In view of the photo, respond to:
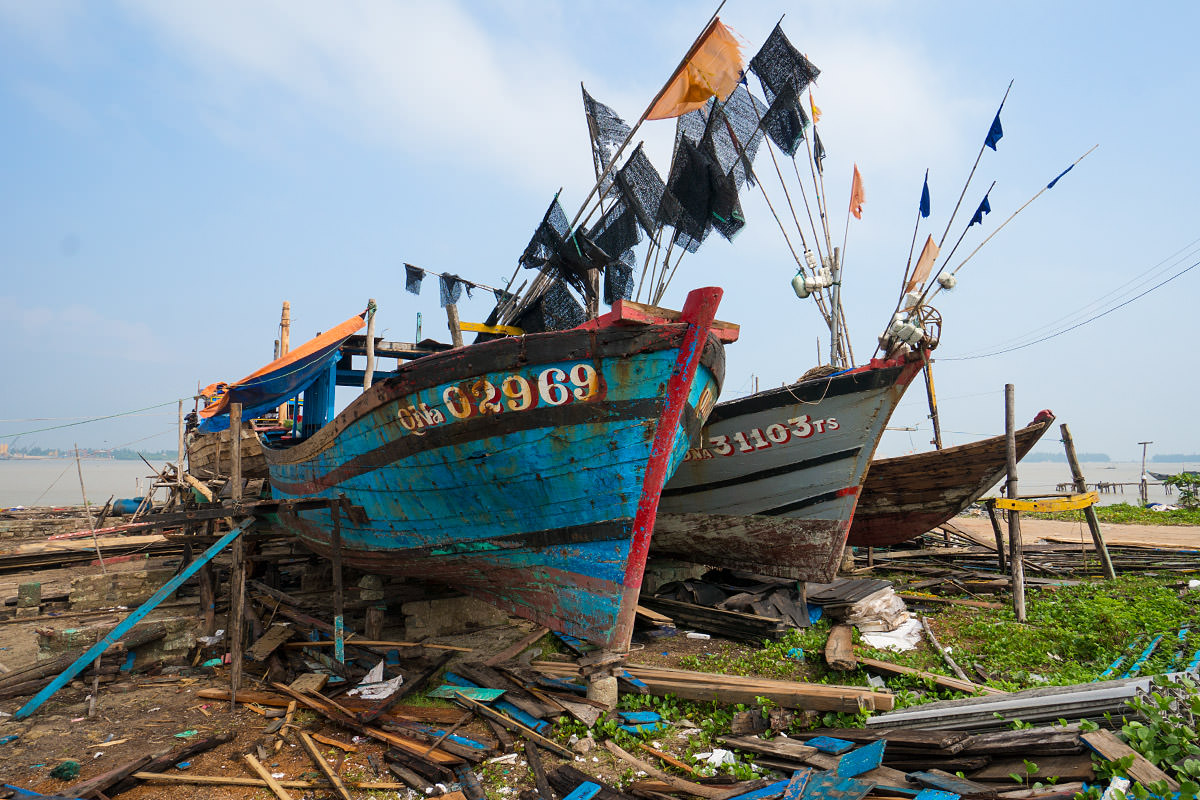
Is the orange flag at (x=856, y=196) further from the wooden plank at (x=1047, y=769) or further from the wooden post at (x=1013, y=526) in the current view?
the wooden plank at (x=1047, y=769)

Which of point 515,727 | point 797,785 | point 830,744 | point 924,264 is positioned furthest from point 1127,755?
point 924,264

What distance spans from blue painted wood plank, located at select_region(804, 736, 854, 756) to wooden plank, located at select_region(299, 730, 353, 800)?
3.07 meters

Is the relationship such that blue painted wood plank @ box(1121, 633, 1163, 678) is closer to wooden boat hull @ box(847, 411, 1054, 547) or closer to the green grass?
wooden boat hull @ box(847, 411, 1054, 547)

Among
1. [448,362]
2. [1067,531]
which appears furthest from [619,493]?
[1067,531]

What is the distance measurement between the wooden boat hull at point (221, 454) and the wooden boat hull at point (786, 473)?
27.7 ft

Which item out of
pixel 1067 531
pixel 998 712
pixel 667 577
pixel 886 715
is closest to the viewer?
pixel 998 712

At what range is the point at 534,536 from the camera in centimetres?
589

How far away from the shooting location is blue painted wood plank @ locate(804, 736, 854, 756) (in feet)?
13.4

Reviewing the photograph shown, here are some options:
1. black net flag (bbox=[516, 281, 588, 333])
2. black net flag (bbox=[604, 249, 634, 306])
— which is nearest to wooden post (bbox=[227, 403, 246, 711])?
black net flag (bbox=[516, 281, 588, 333])

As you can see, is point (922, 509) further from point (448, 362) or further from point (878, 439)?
point (448, 362)

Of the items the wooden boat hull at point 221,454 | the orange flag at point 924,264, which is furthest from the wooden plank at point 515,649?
the wooden boat hull at point 221,454

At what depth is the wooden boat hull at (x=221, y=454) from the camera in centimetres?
1348

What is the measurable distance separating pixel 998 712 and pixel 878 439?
15.9 ft

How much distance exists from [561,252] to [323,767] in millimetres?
6603
